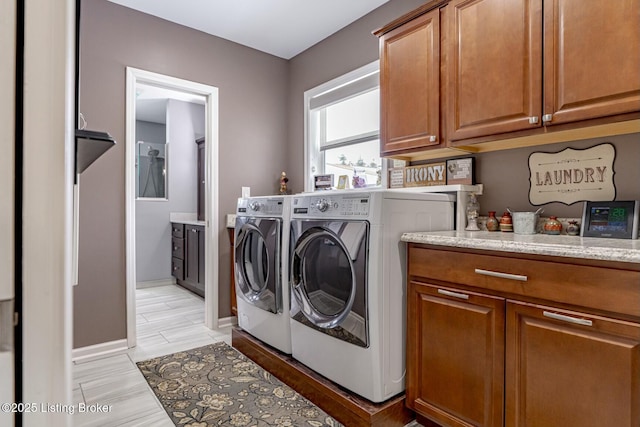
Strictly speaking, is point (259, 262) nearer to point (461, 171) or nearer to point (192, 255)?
point (461, 171)

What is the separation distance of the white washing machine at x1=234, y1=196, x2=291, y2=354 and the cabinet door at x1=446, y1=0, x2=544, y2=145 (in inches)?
44.5

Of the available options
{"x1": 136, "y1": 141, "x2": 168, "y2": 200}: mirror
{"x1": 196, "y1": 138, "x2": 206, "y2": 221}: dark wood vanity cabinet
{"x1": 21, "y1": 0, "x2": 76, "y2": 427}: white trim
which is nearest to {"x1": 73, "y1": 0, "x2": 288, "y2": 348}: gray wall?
{"x1": 196, "y1": 138, "x2": 206, "y2": 221}: dark wood vanity cabinet

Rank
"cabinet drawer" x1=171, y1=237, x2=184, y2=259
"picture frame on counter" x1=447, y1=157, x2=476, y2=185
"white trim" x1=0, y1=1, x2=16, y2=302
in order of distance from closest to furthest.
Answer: "white trim" x1=0, y1=1, x2=16, y2=302, "picture frame on counter" x1=447, y1=157, x2=476, y2=185, "cabinet drawer" x1=171, y1=237, x2=184, y2=259

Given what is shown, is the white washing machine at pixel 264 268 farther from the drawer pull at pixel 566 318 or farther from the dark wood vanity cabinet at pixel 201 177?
the dark wood vanity cabinet at pixel 201 177

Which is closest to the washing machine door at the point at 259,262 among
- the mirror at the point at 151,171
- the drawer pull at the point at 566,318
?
the drawer pull at the point at 566,318

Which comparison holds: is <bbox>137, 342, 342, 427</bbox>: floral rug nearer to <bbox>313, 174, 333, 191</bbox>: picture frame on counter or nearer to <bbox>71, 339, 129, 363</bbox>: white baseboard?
<bbox>71, 339, 129, 363</bbox>: white baseboard

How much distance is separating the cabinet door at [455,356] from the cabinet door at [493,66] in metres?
0.87

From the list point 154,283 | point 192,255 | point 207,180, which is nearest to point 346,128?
point 207,180

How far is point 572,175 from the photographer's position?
1.69m

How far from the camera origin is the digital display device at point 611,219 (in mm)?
1458

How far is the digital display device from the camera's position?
1458 millimetres

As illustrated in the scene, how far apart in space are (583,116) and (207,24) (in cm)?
280

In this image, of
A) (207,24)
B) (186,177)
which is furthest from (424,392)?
(186,177)

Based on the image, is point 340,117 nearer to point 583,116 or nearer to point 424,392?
point 583,116
